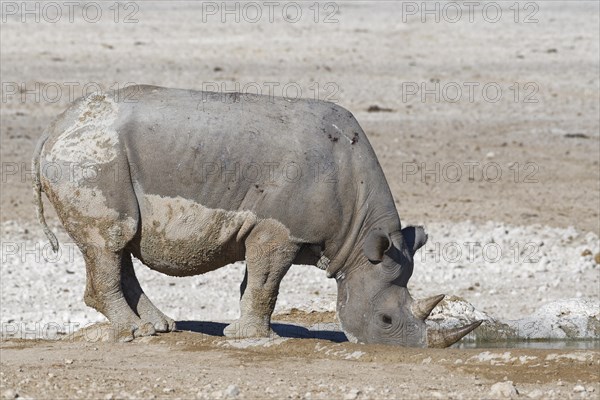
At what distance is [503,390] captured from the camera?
30.7 ft

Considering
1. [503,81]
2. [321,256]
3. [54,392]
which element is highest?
[503,81]

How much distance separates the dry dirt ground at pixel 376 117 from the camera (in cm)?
985

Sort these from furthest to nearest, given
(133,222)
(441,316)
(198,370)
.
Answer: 1. (441,316)
2. (133,222)
3. (198,370)

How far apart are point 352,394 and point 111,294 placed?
2794 mm

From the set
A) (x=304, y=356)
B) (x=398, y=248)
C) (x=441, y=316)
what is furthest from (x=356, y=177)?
(x=441, y=316)

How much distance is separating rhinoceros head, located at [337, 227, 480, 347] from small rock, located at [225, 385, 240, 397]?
2.15 m

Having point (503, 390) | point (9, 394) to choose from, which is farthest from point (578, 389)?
point (9, 394)

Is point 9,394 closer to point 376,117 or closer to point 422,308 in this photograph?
point 422,308

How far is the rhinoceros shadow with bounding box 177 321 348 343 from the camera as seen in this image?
40.8ft

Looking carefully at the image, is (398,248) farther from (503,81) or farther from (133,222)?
(503,81)

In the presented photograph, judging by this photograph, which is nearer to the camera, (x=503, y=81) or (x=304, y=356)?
(x=304, y=356)

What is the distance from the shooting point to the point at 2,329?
1355 centimetres

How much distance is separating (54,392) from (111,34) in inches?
966

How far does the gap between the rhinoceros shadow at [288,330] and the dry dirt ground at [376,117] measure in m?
0.13
